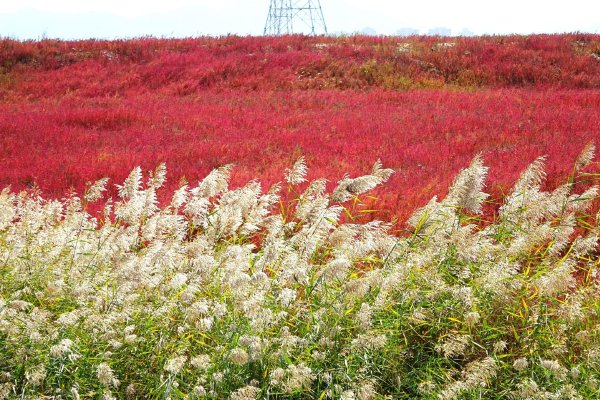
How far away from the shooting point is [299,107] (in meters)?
16.6

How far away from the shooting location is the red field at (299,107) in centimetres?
1033

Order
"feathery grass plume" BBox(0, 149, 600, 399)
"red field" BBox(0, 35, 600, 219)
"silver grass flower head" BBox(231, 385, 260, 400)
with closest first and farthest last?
"silver grass flower head" BBox(231, 385, 260, 400) < "feathery grass plume" BBox(0, 149, 600, 399) < "red field" BBox(0, 35, 600, 219)

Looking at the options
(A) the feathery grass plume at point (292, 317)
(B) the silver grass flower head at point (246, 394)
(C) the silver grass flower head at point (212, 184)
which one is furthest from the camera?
(C) the silver grass flower head at point (212, 184)

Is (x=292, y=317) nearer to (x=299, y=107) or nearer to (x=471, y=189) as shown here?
(x=471, y=189)

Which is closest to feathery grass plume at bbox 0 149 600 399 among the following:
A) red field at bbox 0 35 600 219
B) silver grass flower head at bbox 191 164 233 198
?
silver grass flower head at bbox 191 164 233 198

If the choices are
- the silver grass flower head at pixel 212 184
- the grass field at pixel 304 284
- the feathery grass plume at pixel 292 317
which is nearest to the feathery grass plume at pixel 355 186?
the grass field at pixel 304 284

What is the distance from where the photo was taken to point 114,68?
21875 mm

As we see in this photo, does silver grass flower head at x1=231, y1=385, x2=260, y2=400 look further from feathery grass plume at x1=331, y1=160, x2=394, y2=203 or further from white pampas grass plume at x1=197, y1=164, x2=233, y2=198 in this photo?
white pampas grass plume at x1=197, y1=164, x2=233, y2=198

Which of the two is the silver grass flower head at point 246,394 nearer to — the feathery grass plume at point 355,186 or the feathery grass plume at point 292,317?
the feathery grass plume at point 292,317

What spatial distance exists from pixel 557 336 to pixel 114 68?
67.0ft

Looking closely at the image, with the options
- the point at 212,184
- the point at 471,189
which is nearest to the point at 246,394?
the point at 212,184

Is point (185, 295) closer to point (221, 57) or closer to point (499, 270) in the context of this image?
point (499, 270)

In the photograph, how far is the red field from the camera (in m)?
10.3

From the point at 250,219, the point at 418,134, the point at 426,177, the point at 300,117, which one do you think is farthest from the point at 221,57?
the point at 250,219
